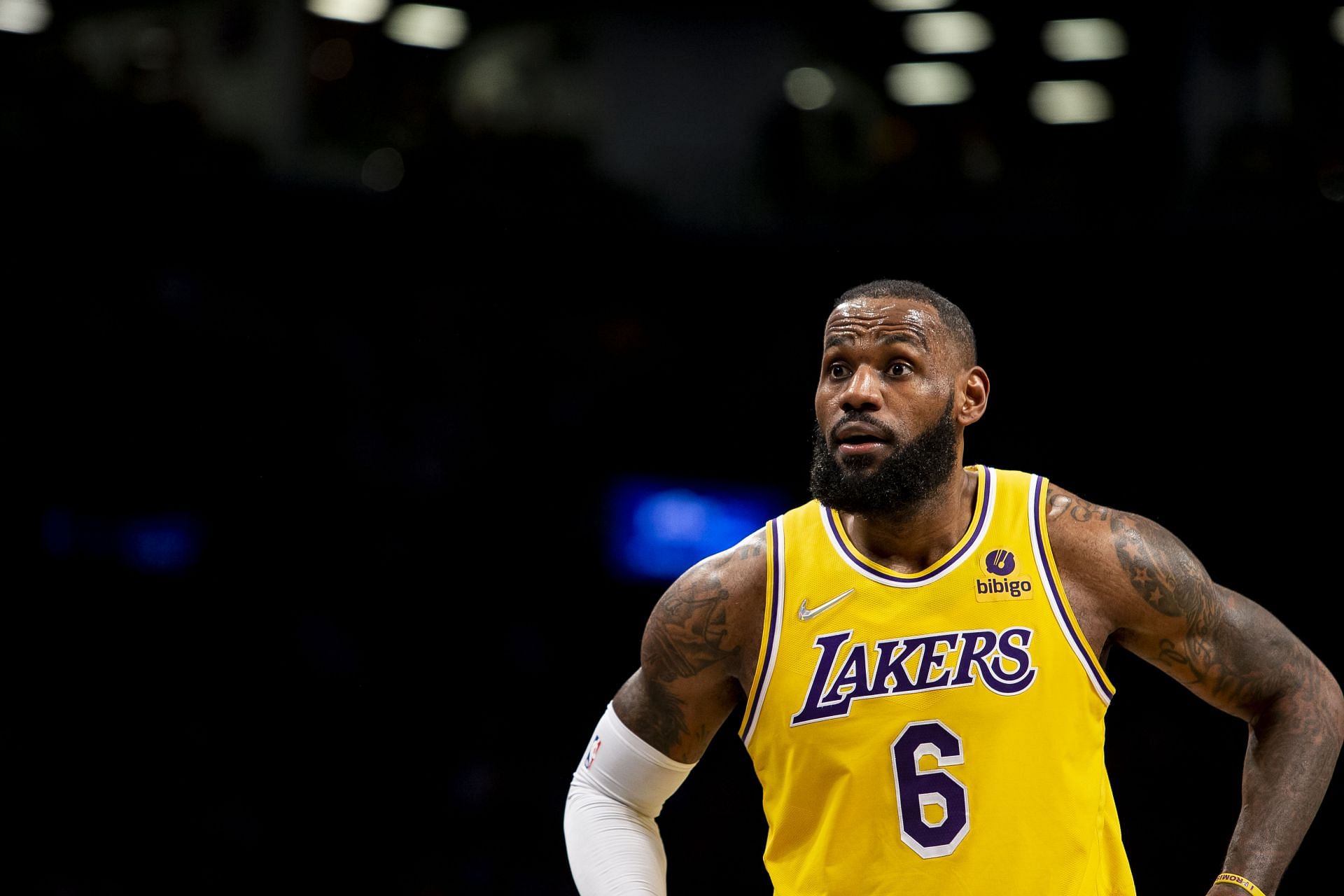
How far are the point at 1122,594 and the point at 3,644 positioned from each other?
22.6 feet

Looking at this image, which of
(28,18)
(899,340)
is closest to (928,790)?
(899,340)

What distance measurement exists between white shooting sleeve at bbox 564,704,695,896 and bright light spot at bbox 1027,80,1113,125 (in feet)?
19.1

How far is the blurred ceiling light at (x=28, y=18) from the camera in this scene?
7656 mm

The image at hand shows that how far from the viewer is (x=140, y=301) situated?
806 cm

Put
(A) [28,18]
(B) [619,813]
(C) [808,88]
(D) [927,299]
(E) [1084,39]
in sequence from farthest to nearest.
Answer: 1. (C) [808,88]
2. (A) [28,18]
3. (E) [1084,39]
4. (B) [619,813]
5. (D) [927,299]

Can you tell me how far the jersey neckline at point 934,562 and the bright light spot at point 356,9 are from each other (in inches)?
237

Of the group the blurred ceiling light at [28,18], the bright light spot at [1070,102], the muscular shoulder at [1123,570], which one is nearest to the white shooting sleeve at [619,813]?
the muscular shoulder at [1123,570]

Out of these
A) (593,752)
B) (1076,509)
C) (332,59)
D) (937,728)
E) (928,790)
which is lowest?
(593,752)

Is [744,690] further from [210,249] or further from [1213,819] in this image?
[210,249]

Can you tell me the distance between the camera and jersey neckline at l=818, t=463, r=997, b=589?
2.53 metres

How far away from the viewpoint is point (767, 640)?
2.53m

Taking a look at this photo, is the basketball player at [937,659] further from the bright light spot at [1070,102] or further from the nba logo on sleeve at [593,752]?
the bright light spot at [1070,102]

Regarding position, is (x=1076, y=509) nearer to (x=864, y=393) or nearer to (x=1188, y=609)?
(x=1188, y=609)

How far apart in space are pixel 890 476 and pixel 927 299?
381mm
